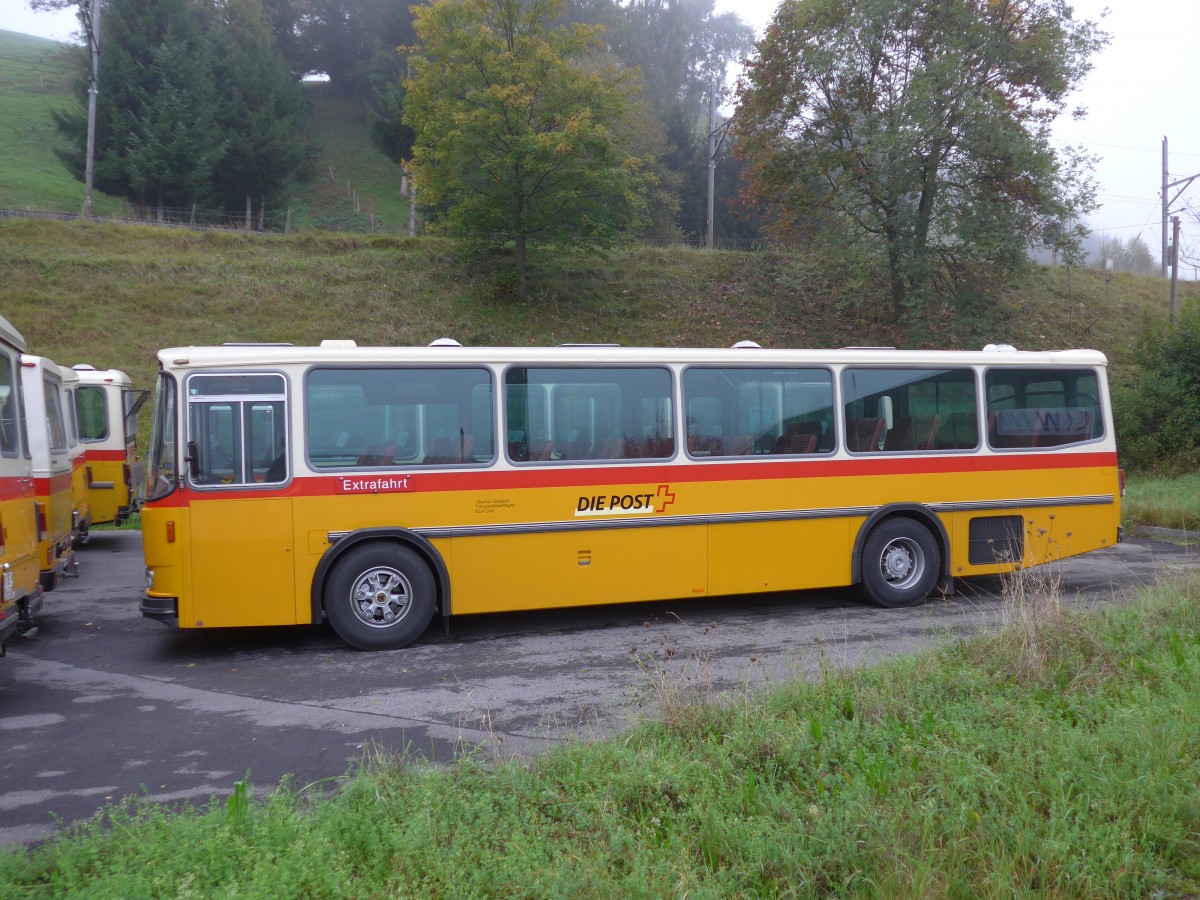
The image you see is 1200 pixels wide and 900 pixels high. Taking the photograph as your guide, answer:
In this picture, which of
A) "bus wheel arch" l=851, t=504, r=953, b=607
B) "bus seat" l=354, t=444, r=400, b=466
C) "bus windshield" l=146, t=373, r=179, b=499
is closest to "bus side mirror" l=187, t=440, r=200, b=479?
"bus windshield" l=146, t=373, r=179, b=499

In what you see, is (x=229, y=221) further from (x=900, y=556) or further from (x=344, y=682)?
(x=344, y=682)

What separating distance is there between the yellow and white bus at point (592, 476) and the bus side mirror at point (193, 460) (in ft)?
0.04

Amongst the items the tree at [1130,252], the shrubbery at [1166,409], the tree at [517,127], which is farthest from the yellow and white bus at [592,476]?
the tree at [1130,252]

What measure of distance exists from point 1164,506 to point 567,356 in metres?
11.8

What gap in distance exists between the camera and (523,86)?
2611 centimetres

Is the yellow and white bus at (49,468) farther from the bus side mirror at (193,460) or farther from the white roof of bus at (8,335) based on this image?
the bus side mirror at (193,460)

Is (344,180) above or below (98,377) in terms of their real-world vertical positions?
above

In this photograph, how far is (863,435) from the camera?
33.3 feet

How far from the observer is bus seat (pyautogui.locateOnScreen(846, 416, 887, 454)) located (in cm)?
1011

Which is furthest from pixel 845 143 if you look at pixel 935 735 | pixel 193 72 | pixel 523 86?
pixel 193 72

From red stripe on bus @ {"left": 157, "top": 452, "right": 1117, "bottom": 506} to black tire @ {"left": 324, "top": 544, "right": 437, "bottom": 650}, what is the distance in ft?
2.00

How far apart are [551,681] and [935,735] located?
3.27m

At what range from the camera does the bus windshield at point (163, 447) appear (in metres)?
8.02

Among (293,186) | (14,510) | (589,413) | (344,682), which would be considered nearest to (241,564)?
(344,682)
